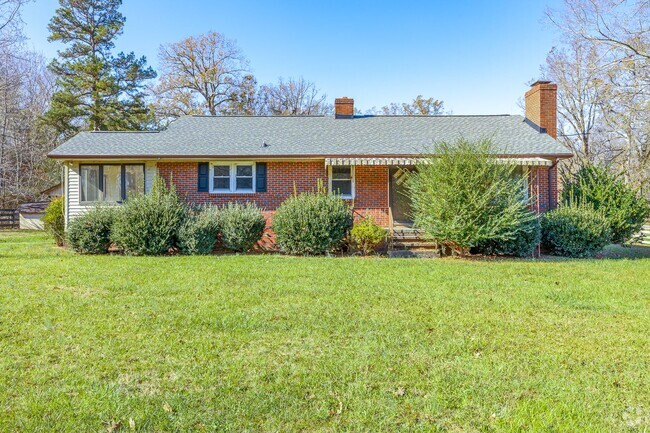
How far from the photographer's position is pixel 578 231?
11984 mm

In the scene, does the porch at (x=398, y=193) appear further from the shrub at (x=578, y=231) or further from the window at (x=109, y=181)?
the window at (x=109, y=181)

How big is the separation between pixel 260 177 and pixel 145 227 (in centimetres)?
454

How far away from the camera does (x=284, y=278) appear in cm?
809

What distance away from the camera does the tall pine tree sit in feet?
90.8

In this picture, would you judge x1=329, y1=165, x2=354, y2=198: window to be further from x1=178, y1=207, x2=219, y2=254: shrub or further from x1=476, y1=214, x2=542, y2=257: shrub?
x1=476, y1=214, x2=542, y2=257: shrub

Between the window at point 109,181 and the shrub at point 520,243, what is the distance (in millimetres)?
12113

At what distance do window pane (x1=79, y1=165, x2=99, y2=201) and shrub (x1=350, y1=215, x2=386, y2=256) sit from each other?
31.7ft

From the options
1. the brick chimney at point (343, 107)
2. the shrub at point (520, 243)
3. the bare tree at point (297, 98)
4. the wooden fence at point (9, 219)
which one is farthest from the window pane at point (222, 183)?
the bare tree at point (297, 98)

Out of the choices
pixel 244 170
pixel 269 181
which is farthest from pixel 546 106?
pixel 244 170

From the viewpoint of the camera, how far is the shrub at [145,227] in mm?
11398

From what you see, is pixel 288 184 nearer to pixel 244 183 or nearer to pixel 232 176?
pixel 244 183

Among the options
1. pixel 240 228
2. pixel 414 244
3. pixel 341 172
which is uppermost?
pixel 341 172

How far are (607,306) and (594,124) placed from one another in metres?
28.4

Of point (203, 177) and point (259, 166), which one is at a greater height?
point (259, 166)
